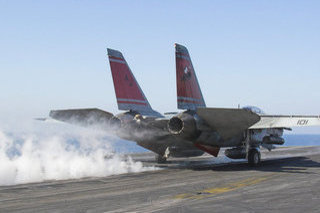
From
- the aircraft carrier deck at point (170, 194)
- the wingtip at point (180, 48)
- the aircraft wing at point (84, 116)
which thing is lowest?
the aircraft carrier deck at point (170, 194)

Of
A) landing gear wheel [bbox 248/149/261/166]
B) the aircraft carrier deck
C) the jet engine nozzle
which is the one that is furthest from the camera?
landing gear wheel [bbox 248/149/261/166]

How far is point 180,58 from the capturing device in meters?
19.7

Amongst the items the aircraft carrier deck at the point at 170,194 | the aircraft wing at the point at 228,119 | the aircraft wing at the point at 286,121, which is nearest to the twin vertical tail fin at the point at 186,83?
the aircraft wing at the point at 228,119

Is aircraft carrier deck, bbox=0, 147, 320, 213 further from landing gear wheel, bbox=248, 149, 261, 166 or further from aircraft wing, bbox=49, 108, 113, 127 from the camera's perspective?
landing gear wheel, bbox=248, 149, 261, 166

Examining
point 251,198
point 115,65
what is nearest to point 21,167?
point 115,65

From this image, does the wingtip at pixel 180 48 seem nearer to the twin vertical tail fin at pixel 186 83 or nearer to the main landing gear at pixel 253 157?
the twin vertical tail fin at pixel 186 83

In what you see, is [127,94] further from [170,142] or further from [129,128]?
[170,142]

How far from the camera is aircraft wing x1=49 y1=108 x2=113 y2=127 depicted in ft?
59.0

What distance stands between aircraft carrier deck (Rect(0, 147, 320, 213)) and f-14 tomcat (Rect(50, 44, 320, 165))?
10.3 feet

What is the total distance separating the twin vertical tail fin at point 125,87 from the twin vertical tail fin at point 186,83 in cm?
326

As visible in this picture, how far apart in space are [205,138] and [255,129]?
15.2 ft

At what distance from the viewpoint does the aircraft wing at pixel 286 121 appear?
1956cm

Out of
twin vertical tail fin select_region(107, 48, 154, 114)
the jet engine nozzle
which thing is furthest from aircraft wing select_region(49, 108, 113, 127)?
the jet engine nozzle

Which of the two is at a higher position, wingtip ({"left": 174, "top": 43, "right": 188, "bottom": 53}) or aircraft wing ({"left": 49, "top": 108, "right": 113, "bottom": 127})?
wingtip ({"left": 174, "top": 43, "right": 188, "bottom": 53})
